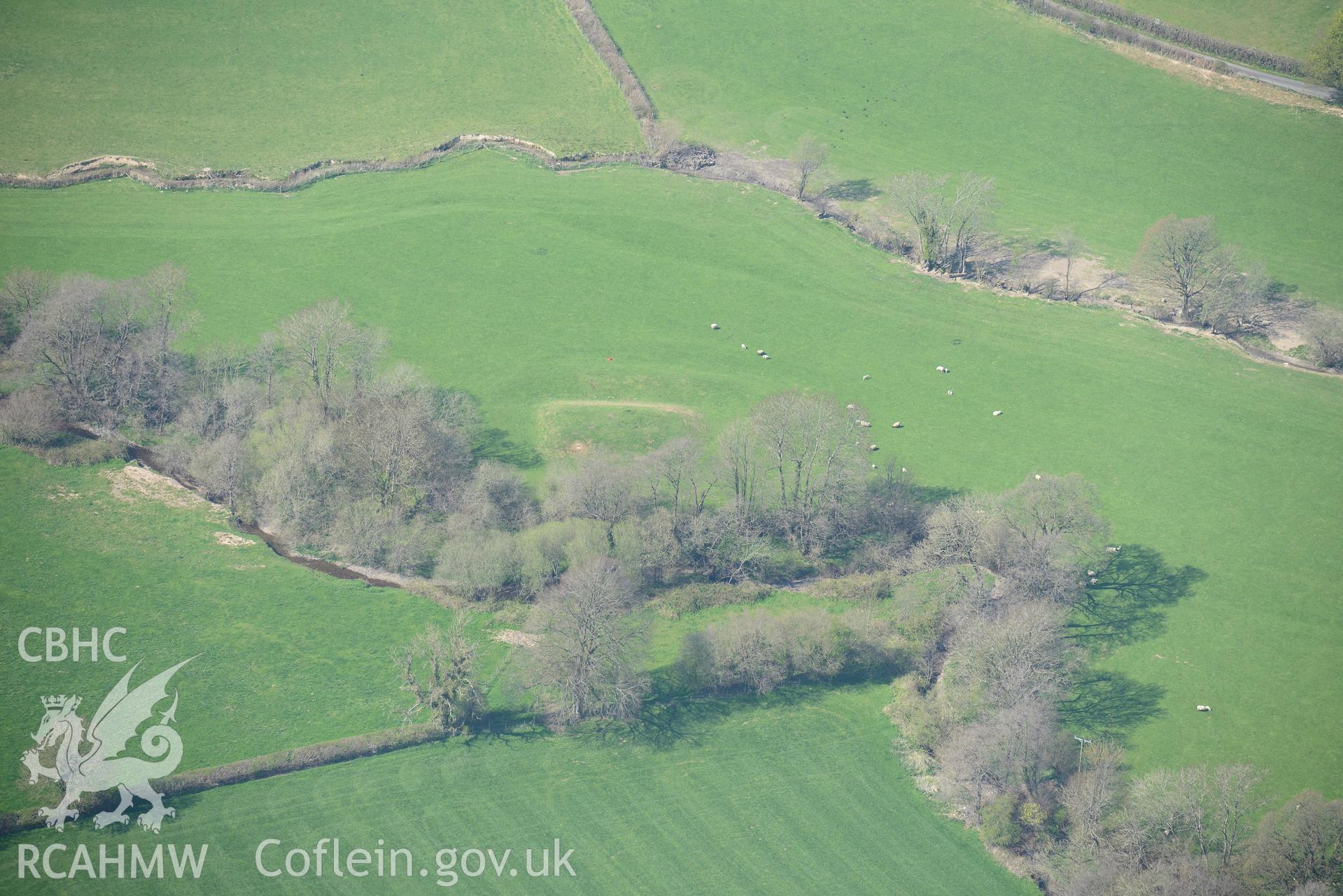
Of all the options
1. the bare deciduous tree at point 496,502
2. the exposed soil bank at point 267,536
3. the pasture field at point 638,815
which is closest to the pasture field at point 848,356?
the bare deciduous tree at point 496,502

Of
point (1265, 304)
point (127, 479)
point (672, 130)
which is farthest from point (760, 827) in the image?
point (672, 130)

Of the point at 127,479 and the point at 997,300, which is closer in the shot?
the point at 127,479

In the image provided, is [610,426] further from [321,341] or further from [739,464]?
[321,341]

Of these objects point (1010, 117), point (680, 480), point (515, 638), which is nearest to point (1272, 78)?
point (1010, 117)

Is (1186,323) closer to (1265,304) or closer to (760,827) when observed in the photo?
(1265,304)

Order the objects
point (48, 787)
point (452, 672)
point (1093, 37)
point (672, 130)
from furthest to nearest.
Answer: point (1093, 37)
point (672, 130)
point (452, 672)
point (48, 787)

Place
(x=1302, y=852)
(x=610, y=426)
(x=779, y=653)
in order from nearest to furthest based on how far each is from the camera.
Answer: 1. (x=1302, y=852)
2. (x=779, y=653)
3. (x=610, y=426)
